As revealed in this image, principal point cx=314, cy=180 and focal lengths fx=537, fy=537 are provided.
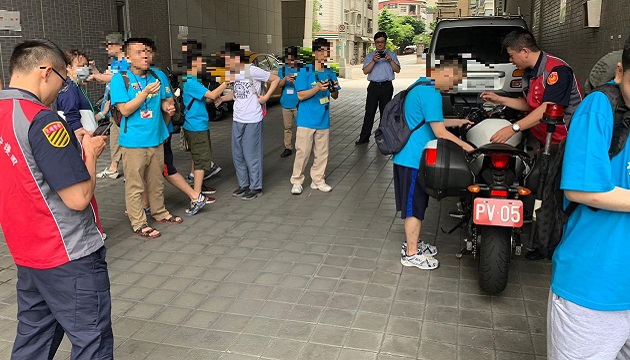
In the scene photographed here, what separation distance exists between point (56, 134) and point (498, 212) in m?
2.71

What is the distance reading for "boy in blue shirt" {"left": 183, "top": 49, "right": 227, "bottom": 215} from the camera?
599 cm

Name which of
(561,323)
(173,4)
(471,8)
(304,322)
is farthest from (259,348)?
(471,8)

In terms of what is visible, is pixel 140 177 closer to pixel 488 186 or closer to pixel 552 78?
pixel 488 186

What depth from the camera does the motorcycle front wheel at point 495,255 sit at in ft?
12.2

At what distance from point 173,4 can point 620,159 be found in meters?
14.2

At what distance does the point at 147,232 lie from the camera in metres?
5.23

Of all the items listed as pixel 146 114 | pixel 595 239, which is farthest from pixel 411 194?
pixel 146 114

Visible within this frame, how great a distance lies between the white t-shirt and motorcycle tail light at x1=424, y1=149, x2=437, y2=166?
303 cm

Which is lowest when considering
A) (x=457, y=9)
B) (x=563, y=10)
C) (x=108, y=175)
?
(x=108, y=175)

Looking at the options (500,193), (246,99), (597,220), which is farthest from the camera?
(246,99)

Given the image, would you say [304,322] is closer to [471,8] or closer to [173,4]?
[173,4]

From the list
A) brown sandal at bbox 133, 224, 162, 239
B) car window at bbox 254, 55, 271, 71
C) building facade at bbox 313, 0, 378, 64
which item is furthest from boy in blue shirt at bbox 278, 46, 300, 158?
building facade at bbox 313, 0, 378, 64

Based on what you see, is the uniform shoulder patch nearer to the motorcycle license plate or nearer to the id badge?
the motorcycle license plate

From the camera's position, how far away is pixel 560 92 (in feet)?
13.2
